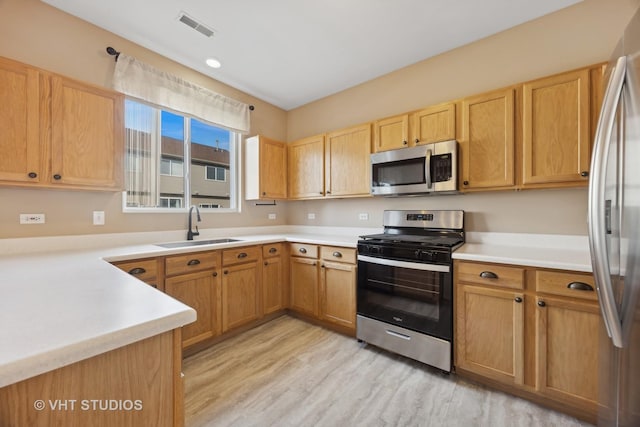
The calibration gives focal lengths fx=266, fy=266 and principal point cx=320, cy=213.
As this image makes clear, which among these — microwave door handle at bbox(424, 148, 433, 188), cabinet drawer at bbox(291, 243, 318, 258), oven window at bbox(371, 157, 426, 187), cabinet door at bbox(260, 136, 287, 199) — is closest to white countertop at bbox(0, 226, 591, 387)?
microwave door handle at bbox(424, 148, 433, 188)

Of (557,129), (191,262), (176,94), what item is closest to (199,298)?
(191,262)

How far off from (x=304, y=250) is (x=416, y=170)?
54.9 inches

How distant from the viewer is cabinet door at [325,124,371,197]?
2844mm

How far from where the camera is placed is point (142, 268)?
1.94 m

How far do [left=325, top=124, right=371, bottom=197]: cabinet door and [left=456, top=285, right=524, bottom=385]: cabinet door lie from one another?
4.66ft

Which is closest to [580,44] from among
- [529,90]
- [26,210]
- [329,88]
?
[529,90]

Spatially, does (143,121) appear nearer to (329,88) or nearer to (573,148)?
(329,88)

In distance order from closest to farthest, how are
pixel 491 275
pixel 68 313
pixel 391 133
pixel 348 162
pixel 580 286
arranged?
pixel 68 313, pixel 580 286, pixel 491 275, pixel 391 133, pixel 348 162

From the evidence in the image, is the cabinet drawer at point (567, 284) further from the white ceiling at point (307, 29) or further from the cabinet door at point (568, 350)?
the white ceiling at point (307, 29)

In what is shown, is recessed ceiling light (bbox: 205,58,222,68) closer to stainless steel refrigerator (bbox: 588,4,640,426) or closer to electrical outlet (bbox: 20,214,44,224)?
electrical outlet (bbox: 20,214,44,224)

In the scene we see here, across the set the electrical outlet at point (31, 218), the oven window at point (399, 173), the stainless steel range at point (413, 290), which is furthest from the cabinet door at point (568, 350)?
the electrical outlet at point (31, 218)

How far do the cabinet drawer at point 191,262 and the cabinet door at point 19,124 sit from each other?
0.99m

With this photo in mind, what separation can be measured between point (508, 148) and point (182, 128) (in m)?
3.09

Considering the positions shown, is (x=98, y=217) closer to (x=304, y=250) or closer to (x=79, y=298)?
(x=79, y=298)
